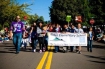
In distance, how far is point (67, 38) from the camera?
54.7ft

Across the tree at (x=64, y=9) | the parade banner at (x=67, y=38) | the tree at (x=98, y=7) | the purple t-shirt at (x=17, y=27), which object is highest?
the tree at (x=64, y=9)

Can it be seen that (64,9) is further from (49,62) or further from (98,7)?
(49,62)

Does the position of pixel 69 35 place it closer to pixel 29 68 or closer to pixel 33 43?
pixel 33 43

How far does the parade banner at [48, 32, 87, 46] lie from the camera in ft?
54.5

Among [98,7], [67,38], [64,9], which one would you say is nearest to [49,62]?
[67,38]

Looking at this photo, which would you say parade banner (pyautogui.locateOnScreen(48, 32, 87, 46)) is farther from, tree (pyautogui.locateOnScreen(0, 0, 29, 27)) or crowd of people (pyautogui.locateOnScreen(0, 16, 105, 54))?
tree (pyautogui.locateOnScreen(0, 0, 29, 27))

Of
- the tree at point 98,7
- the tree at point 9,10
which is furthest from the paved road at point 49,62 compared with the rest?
the tree at point 9,10

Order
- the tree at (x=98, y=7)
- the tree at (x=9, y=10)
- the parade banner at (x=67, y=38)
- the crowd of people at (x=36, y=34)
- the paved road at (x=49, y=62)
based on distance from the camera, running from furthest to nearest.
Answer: the tree at (x=9, y=10) < the tree at (x=98, y=7) < the parade banner at (x=67, y=38) < the crowd of people at (x=36, y=34) < the paved road at (x=49, y=62)

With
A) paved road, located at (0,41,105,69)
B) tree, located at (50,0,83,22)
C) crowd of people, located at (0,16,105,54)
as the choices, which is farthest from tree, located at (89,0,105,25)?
tree, located at (50,0,83,22)

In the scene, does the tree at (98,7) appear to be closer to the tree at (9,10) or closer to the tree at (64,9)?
the tree at (9,10)

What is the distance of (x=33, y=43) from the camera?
16.2 meters

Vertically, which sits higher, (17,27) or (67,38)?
(17,27)

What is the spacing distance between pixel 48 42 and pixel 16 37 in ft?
8.00

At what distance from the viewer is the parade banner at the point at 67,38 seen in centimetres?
1661
